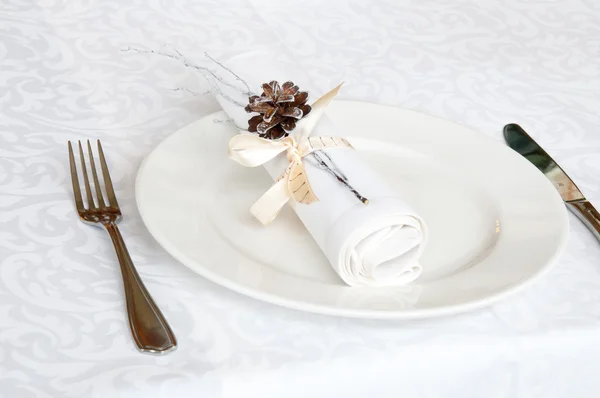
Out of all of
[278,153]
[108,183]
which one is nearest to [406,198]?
[278,153]

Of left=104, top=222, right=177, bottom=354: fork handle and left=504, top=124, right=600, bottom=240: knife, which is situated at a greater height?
left=504, top=124, right=600, bottom=240: knife

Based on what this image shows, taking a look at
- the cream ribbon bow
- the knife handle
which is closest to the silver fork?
the cream ribbon bow

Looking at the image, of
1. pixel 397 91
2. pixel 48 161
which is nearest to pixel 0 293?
pixel 48 161

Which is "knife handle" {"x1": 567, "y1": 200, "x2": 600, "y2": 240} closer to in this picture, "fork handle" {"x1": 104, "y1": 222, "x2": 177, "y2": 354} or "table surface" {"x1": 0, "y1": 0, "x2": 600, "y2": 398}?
"table surface" {"x1": 0, "y1": 0, "x2": 600, "y2": 398}

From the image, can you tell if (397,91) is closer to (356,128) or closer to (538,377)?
(356,128)

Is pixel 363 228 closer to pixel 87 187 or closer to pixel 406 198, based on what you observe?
pixel 406 198

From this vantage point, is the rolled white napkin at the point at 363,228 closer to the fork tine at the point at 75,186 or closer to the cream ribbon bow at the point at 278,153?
the cream ribbon bow at the point at 278,153
